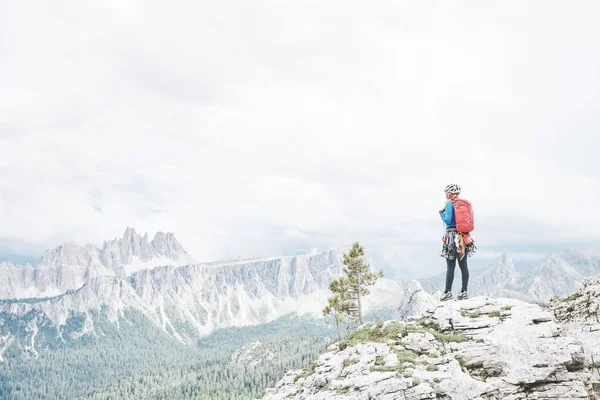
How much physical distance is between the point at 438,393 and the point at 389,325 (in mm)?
8838

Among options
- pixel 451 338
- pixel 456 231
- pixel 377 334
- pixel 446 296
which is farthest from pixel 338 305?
pixel 451 338

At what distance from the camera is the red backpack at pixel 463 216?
26.7 meters

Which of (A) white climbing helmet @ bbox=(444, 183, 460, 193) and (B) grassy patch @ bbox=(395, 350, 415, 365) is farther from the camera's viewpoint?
(A) white climbing helmet @ bbox=(444, 183, 460, 193)

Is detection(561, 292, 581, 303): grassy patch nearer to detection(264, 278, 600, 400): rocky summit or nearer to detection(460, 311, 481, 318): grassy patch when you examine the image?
detection(264, 278, 600, 400): rocky summit

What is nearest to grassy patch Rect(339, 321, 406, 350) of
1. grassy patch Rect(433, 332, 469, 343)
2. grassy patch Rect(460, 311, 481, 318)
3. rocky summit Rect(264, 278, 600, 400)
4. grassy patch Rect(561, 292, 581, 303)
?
rocky summit Rect(264, 278, 600, 400)

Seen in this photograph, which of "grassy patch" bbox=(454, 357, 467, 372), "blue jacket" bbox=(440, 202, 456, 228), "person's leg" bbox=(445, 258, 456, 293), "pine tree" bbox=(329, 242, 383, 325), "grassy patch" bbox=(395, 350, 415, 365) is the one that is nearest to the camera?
"grassy patch" bbox=(454, 357, 467, 372)

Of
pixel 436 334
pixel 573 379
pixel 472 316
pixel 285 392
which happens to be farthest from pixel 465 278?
pixel 285 392

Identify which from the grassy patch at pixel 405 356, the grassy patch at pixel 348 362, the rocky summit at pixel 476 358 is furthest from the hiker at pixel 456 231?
the grassy patch at pixel 348 362

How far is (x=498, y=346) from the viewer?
21.7 meters

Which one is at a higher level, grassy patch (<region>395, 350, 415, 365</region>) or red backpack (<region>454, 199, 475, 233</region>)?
red backpack (<region>454, 199, 475, 233</region>)

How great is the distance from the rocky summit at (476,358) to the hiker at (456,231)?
9.96 ft

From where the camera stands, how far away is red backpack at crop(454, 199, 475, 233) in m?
26.7

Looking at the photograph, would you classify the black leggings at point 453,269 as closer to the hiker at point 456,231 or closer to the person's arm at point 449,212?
the hiker at point 456,231

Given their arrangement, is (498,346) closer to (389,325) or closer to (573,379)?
(573,379)
